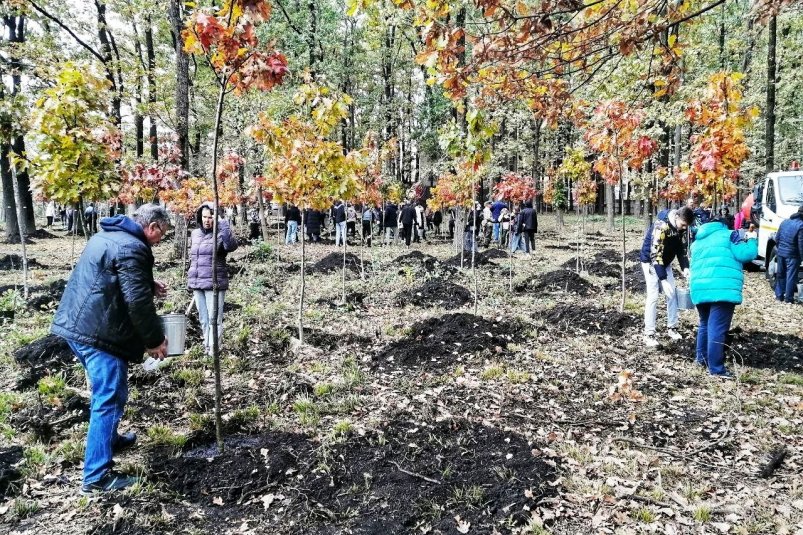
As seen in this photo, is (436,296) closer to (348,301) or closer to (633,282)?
(348,301)

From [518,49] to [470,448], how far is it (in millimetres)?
3110

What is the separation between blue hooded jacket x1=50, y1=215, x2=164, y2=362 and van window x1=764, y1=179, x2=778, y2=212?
12542 mm

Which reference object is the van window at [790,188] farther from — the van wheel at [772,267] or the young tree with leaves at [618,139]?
the young tree with leaves at [618,139]

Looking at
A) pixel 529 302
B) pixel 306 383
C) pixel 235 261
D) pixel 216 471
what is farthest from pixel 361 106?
pixel 216 471

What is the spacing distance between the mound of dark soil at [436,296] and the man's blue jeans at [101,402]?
6188 millimetres

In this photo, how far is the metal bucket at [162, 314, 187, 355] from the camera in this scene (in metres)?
4.21

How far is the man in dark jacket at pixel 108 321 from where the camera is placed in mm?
3184

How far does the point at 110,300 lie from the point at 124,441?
4.77 ft

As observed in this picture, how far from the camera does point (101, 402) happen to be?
326 cm

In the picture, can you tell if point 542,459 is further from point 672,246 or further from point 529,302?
point 529,302

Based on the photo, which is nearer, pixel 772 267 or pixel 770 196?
pixel 772 267

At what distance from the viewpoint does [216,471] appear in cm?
363

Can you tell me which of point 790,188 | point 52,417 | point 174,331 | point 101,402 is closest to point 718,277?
point 174,331

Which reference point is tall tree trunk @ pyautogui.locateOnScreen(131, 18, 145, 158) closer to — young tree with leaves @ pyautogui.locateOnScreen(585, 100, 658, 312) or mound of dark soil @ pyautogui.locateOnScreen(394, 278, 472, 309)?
mound of dark soil @ pyautogui.locateOnScreen(394, 278, 472, 309)
